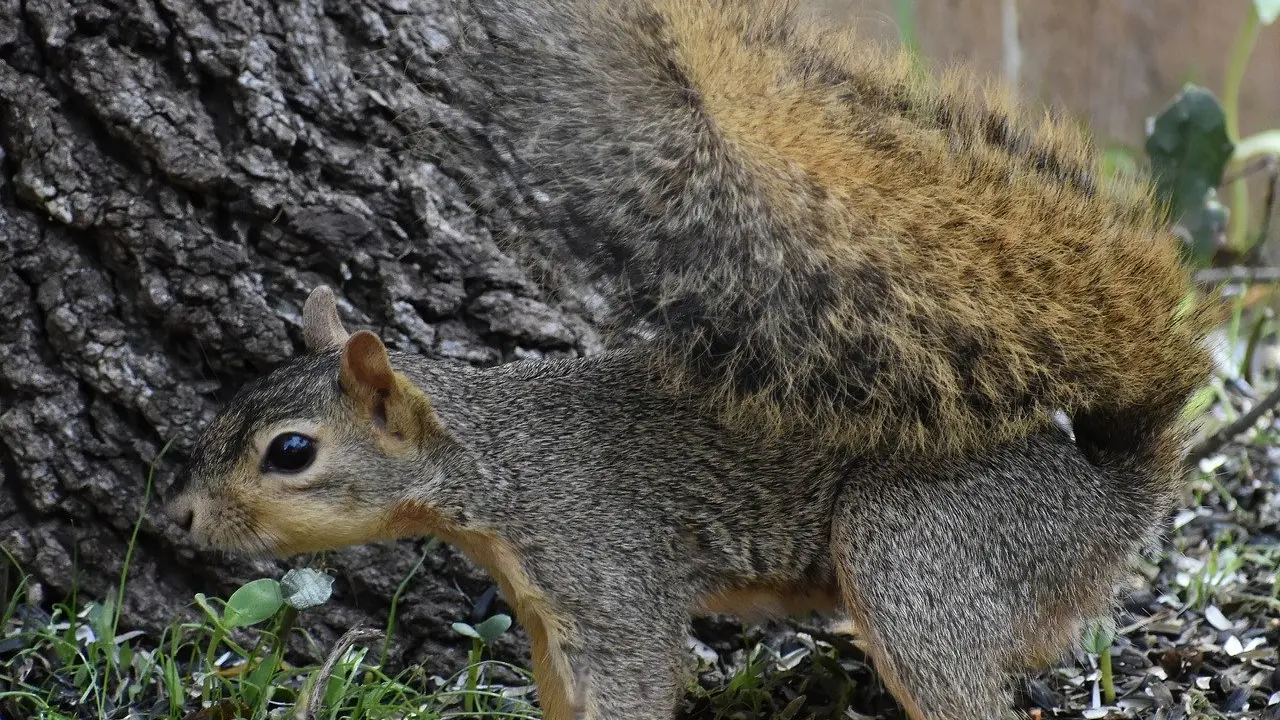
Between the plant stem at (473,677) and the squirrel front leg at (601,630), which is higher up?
the squirrel front leg at (601,630)

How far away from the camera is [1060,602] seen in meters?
1.89

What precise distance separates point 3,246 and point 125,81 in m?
0.32

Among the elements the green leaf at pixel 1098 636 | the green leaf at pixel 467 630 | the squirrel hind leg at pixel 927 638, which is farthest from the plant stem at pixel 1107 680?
the green leaf at pixel 467 630

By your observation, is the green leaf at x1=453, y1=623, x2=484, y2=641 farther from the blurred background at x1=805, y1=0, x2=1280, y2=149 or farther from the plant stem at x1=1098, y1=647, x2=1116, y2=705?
the blurred background at x1=805, y1=0, x2=1280, y2=149

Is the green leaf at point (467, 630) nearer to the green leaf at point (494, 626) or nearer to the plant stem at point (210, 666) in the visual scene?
the green leaf at point (494, 626)

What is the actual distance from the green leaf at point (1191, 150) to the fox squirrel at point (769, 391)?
0.97 meters

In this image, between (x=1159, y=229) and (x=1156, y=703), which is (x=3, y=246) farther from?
(x=1156, y=703)

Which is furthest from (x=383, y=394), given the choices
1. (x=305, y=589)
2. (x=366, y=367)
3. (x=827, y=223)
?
(x=827, y=223)

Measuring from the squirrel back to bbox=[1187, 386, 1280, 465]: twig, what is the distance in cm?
74

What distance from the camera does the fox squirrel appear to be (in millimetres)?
1619

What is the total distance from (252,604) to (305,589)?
0.09 metres

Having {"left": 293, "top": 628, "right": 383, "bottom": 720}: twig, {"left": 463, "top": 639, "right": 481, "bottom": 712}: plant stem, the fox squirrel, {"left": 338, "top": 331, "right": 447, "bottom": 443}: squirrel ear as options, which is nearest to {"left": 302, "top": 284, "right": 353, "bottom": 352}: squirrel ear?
the fox squirrel

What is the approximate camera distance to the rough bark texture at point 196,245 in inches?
79.5

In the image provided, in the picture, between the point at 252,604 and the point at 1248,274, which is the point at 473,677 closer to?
the point at 252,604
